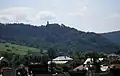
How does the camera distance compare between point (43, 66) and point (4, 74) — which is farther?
point (43, 66)

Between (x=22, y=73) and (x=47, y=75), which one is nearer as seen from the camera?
(x=47, y=75)

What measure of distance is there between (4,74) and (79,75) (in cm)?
1147

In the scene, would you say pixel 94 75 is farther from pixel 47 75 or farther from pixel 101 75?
pixel 47 75

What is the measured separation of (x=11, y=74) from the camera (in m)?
36.1

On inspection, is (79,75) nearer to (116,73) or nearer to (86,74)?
(86,74)

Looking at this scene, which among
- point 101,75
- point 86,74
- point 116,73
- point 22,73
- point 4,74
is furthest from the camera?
point 22,73

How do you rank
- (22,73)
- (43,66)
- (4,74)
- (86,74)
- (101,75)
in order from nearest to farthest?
(4,74) < (101,75) < (86,74) < (22,73) < (43,66)

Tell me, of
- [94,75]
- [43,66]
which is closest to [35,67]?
[43,66]

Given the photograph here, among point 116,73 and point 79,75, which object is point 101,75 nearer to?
point 79,75

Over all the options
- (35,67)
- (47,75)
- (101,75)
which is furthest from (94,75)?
(35,67)

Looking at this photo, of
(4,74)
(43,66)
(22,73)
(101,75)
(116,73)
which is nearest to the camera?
(116,73)

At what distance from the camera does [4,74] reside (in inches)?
1416

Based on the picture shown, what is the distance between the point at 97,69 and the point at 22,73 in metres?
11.0

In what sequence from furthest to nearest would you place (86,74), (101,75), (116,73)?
(86,74)
(101,75)
(116,73)
